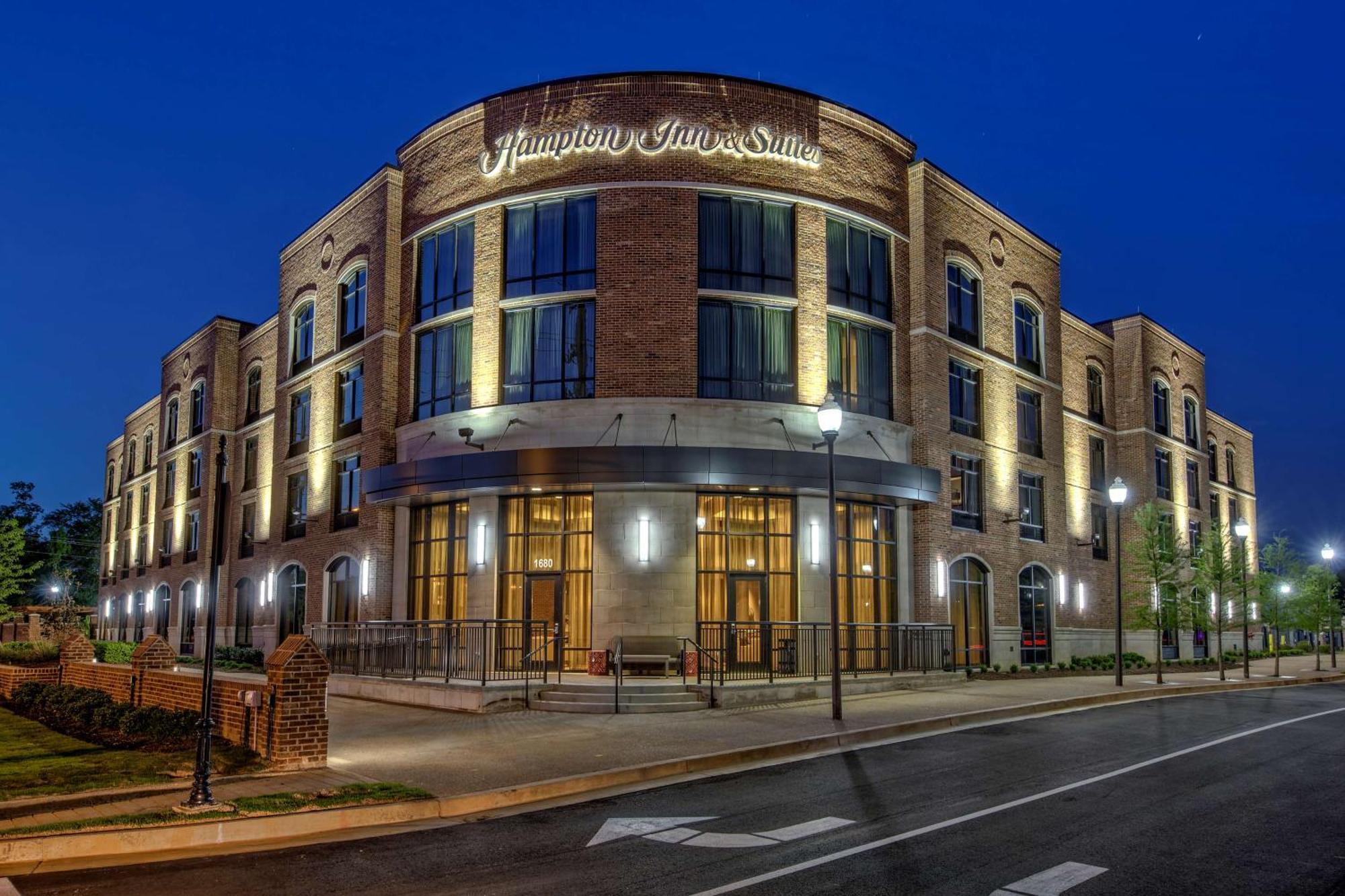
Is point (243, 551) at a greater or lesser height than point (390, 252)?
lesser

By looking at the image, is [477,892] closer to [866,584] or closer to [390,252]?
[866,584]

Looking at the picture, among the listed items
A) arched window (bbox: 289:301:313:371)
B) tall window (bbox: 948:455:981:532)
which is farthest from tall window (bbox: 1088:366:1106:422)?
arched window (bbox: 289:301:313:371)

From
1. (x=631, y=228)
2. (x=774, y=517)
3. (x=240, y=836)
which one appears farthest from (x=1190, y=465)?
(x=240, y=836)

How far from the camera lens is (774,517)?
977 inches

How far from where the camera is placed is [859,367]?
2689cm

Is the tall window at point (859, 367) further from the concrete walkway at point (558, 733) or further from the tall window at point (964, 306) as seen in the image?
the concrete walkway at point (558, 733)

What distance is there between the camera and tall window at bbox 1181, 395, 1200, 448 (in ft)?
155

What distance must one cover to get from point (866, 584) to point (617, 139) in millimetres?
12590

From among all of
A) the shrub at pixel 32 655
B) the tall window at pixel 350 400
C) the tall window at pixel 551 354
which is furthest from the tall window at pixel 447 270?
the shrub at pixel 32 655

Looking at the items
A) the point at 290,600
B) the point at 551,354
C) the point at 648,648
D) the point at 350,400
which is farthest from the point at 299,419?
the point at 648,648

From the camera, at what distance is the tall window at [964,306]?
99.4 feet

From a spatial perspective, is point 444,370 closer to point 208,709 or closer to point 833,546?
point 833,546

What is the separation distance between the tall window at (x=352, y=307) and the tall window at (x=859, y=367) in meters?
14.0

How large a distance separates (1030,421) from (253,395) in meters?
29.9
